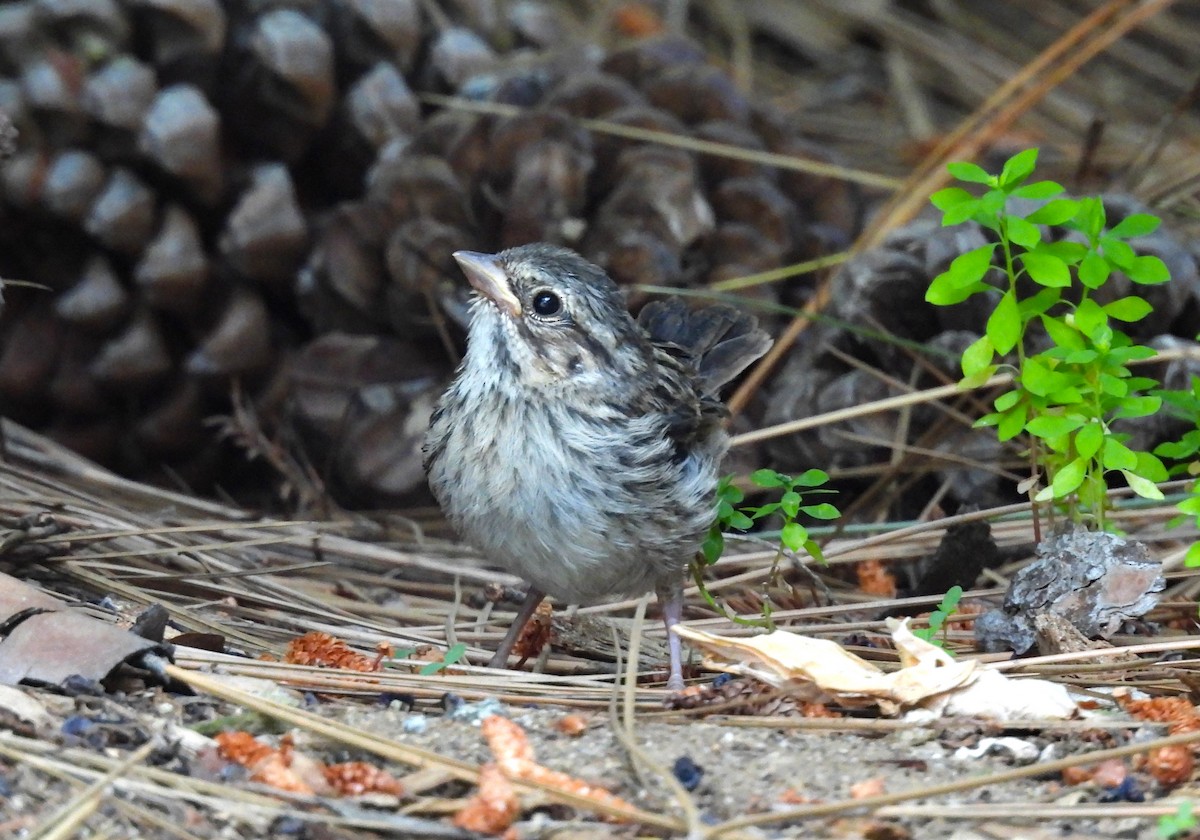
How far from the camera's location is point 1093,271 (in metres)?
2.91

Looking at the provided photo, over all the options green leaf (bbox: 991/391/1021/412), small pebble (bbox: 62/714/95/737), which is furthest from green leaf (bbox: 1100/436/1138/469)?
small pebble (bbox: 62/714/95/737)

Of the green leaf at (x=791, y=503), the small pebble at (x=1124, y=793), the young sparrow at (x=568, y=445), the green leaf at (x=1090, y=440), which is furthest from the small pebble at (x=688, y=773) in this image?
the green leaf at (x=1090, y=440)

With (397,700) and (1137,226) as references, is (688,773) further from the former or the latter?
(1137,226)

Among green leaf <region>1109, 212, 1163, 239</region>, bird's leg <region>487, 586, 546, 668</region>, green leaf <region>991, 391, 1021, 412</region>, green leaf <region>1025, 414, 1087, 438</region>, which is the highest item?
green leaf <region>1109, 212, 1163, 239</region>

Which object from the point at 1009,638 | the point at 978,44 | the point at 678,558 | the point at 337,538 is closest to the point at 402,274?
the point at 337,538

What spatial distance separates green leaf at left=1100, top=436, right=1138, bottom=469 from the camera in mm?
2838

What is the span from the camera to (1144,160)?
5.34 meters

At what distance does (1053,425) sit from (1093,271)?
1.08 ft

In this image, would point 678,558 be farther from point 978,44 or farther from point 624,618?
point 978,44

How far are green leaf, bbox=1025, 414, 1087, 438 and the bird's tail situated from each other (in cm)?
96

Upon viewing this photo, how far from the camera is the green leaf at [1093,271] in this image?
2.89m

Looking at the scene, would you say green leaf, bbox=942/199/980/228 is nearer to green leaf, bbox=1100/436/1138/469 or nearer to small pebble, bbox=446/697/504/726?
green leaf, bbox=1100/436/1138/469

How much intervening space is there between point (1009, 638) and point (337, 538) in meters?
1.88

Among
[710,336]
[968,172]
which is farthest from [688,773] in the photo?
[710,336]
